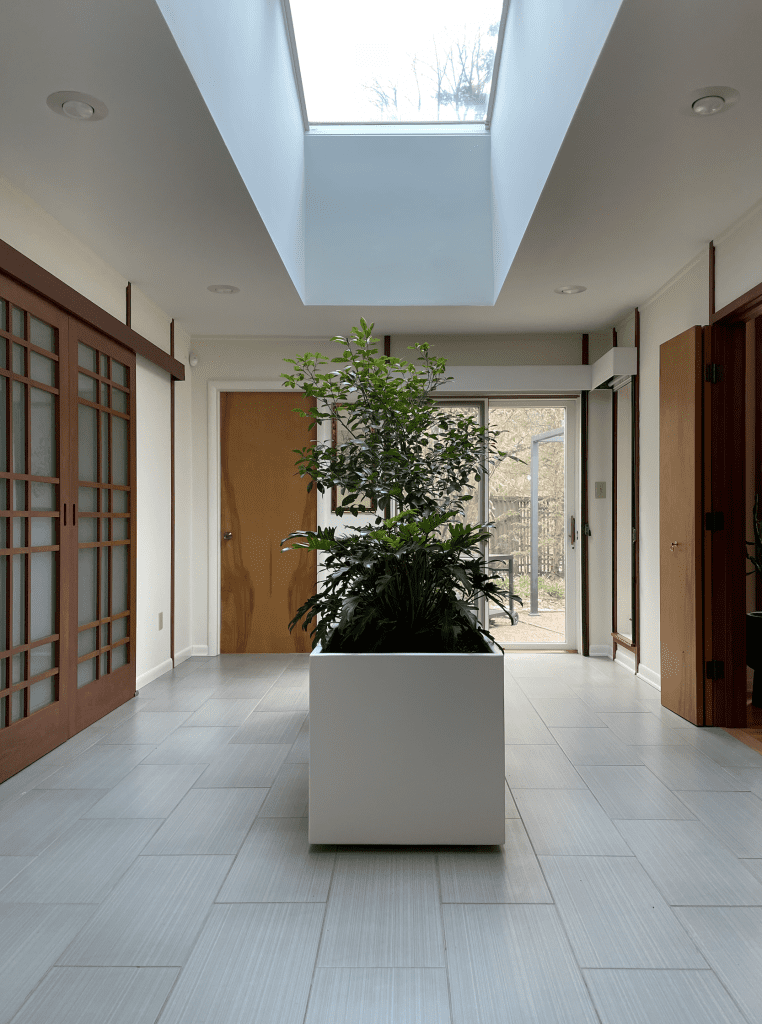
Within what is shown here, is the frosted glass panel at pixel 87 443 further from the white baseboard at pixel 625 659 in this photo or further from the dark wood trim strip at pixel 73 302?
the white baseboard at pixel 625 659

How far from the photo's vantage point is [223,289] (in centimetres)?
468

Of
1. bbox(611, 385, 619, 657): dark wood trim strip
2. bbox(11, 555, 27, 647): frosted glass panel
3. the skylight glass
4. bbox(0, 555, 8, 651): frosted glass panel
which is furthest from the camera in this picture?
bbox(611, 385, 619, 657): dark wood trim strip

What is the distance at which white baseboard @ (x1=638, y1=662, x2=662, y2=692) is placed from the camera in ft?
15.3

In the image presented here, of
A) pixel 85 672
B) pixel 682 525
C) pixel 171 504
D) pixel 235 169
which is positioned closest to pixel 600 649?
pixel 682 525

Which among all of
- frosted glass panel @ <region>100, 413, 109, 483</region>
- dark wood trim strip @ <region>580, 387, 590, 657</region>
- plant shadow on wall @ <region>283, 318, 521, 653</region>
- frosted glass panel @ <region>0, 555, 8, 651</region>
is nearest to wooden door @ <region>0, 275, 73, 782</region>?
frosted glass panel @ <region>0, 555, 8, 651</region>

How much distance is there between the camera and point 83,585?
388 centimetres

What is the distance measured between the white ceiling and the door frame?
1047mm

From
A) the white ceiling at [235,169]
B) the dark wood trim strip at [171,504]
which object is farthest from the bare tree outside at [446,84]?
the dark wood trim strip at [171,504]

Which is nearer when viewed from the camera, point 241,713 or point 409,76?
point 241,713

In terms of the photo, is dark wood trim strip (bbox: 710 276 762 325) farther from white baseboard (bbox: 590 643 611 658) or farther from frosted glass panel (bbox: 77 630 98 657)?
frosted glass panel (bbox: 77 630 98 657)

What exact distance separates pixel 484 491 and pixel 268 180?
303cm

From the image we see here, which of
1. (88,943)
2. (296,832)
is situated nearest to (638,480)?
(296,832)

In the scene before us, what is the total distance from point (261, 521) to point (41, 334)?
107 inches

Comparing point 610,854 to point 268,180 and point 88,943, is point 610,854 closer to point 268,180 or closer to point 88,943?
point 88,943
